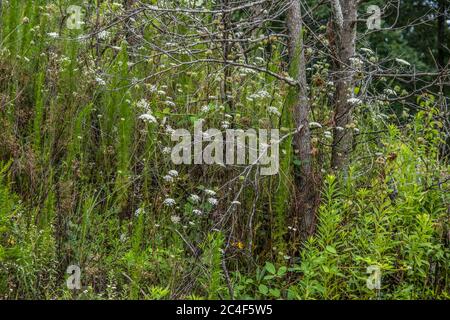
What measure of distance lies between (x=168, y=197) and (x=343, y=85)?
5.83 ft

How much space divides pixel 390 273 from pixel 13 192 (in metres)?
2.70

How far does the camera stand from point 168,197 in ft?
16.3

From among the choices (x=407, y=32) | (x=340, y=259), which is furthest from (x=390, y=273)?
(x=407, y=32)

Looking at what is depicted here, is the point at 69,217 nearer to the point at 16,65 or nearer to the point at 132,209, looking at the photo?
the point at 132,209

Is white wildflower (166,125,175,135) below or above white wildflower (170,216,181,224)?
above

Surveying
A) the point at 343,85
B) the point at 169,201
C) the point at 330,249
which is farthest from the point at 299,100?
the point at 330,249

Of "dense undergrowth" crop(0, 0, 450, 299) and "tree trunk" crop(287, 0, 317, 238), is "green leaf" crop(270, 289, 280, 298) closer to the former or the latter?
"dense undergrowth" crop(0, 0, 450, 299)

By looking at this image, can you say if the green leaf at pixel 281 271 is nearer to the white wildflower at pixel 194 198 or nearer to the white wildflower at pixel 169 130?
the white wildflower at pixel 194 198

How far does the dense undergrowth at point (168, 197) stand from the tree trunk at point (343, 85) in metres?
0.13

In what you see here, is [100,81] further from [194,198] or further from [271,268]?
[271,268]

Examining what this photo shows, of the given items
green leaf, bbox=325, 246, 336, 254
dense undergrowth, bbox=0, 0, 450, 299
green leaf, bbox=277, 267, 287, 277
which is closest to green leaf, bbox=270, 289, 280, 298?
dense undergrowth, bbox=0, 0, 450, 299

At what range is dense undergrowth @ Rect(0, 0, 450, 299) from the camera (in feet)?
13.8

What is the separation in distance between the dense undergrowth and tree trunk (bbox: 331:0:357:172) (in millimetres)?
127

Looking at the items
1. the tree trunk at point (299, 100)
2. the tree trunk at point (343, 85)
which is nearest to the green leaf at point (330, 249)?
the tree trunk at point (299, 100)
